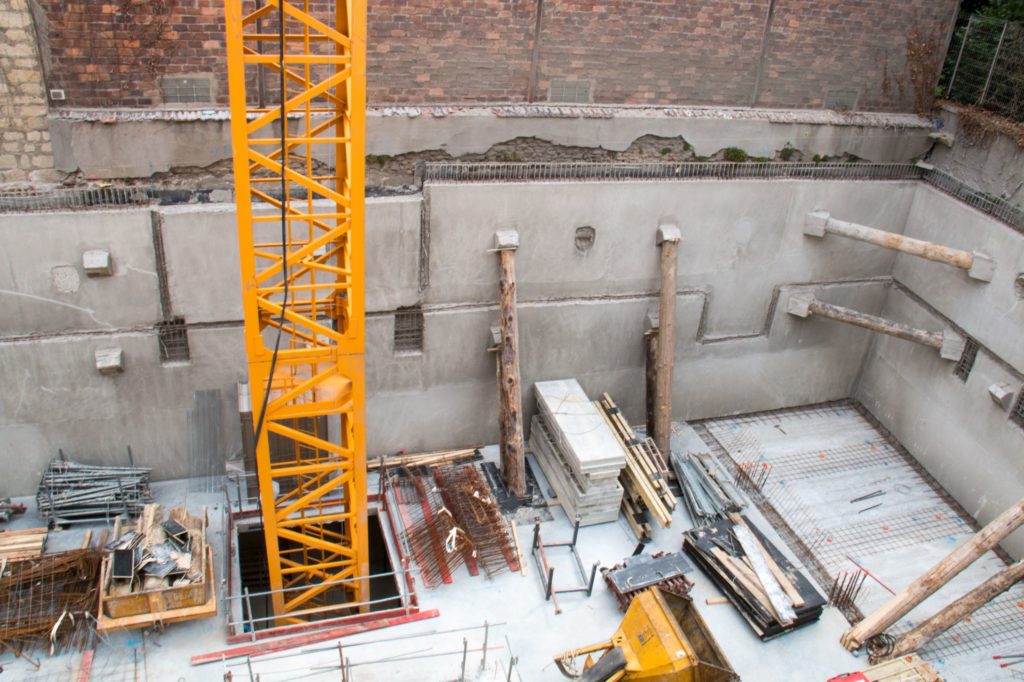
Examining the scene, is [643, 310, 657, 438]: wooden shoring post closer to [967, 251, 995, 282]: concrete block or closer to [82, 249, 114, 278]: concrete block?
[967, 251, 995, 282]: concrete block

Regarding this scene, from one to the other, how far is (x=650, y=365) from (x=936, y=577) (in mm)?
4976

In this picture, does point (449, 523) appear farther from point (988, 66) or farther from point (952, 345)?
point (988, 66)

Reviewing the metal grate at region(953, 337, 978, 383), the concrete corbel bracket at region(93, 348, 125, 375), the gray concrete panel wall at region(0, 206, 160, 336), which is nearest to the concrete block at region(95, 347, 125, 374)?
the concrete corbel bracket at region(93, 348, 125, 375)

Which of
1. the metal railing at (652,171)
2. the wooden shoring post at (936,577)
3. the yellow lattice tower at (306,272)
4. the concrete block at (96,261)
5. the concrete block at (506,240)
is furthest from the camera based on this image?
the concrete block at (506,240)

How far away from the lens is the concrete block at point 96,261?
10156 millimetres

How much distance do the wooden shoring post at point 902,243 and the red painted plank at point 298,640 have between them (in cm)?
852

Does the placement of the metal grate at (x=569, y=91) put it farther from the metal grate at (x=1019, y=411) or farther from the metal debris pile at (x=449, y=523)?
the metal grate at (x=1019, y=411)

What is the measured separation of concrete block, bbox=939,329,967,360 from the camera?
12875 mm

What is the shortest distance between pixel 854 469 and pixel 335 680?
8874 millimetres

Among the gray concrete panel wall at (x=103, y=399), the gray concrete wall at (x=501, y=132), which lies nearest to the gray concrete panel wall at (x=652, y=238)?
the gray concrete wall at (x=501, y=132)

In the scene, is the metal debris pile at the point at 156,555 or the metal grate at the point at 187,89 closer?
the metal debris pile at the point at 156,555

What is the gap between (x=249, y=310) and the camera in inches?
324

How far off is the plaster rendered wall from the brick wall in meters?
2.82

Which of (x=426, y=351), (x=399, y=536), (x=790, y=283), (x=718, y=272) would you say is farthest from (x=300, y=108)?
(x=790, y=283)
